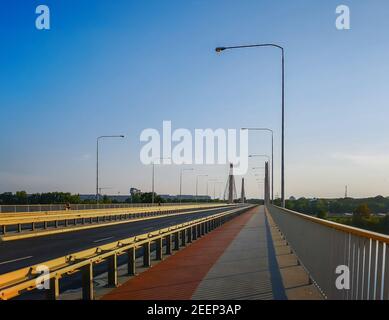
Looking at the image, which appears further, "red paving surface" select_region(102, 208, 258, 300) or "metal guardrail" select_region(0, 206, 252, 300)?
"red paving surface" select_region(102, 208, 258, 300)

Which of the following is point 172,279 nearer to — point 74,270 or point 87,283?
A: point 87,283

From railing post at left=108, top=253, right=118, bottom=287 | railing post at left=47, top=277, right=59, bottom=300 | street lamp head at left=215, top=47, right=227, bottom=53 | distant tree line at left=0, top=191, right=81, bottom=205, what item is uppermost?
street lamp head at left=215, top=47, right=227, bottom=53

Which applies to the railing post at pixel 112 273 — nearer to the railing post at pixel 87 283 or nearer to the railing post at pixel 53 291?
the railing post at pixel 87 283

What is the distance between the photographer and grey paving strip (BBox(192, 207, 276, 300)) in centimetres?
926

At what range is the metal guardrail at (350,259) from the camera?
208 inches

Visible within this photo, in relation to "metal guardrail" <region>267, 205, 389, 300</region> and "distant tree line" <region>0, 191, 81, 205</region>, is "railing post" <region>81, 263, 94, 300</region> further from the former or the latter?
"distant tree line" <region>0, 191, 81, 205</region>

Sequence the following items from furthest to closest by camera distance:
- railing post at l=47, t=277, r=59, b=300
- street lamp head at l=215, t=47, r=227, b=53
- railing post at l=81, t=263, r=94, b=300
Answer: street lamp head at l=215, t=47, r=227, b=53, railing post at l=81, t=263, r=94, b=300, railing post at l=47, t=277, r=59, b=300

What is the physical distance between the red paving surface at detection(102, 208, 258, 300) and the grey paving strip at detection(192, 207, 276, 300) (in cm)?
22

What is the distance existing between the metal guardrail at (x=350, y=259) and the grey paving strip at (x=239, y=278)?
3.80 ft

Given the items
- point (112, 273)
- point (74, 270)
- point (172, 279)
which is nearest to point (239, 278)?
point (172, 279)

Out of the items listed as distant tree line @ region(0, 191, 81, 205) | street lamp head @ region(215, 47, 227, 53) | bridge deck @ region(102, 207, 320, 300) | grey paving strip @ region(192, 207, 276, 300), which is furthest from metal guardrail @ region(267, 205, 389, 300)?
distant tree line @ region(0, 191, 81, 205)
